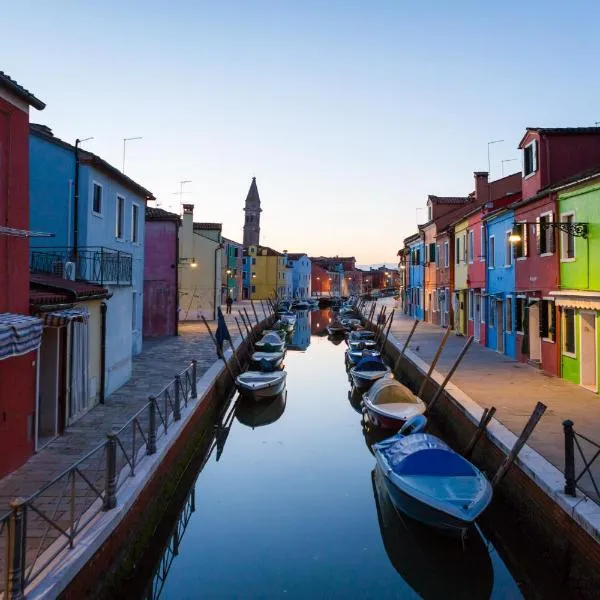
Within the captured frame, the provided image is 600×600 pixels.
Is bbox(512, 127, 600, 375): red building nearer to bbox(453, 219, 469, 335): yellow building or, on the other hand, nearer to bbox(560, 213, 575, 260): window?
bbox(560, 213, 575, 260): window

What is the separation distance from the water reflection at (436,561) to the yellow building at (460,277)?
20.9 meters

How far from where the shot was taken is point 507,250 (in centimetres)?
2206

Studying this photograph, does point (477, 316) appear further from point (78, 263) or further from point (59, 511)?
point (59, 511)

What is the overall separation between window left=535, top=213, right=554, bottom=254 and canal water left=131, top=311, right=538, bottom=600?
9015 millimetres

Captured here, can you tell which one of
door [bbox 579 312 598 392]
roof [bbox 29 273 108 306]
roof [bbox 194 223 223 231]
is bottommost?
door [bbox 579 312 598 392]

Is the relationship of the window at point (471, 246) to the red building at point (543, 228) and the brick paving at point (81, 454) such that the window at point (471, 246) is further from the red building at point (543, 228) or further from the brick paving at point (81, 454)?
the brick paving at point (81, 454)

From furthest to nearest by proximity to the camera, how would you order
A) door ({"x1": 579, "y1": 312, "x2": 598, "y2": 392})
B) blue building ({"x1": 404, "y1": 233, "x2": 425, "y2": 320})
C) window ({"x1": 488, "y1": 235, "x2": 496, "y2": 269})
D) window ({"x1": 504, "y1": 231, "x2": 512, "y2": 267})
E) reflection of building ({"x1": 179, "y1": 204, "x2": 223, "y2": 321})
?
blue building ({"x1": 404, "y1": 233, "x2": 425, "y2": 320})
reflection of building ({"x1": 179, "y1": 204, "x2": 223, "y2": 321})
window ({"x1": 488, "y1": 235, "x2": 496, "y2": 269})
window ({"x1": 504, "y1": 231, "x2": 512, "y2": 267})
door ({"x1": 579, "y1": 312, "x2": 598, "y2": 392})

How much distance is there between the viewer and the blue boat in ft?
26.3

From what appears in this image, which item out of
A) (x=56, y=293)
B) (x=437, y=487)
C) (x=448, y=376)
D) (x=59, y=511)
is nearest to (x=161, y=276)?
(x=56, y=293)

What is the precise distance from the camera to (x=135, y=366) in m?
18.7

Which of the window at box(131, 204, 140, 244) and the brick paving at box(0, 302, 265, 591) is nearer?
the brick paving at box(0, 302, 265, 591)

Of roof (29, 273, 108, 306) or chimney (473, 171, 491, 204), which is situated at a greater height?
chimney (473, 171, 491, 204)

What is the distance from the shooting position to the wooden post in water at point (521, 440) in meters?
8.82

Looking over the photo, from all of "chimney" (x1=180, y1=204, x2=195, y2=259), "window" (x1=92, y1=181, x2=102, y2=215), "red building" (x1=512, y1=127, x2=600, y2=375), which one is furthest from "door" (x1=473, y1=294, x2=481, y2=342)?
"chimney" (x1=180, y1=204, x2=195, y2=259)
